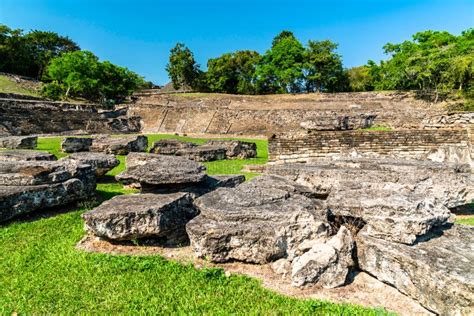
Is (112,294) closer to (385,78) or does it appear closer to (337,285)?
(337,285)

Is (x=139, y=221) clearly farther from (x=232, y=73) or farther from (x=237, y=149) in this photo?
(x=232, y=73)

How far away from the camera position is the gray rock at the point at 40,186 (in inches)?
188

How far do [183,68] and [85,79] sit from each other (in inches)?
788

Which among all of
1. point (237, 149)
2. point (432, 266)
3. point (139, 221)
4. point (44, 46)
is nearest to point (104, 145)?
point (237, 149)

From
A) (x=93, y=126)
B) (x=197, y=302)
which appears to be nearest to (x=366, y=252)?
(x=197, y=302)

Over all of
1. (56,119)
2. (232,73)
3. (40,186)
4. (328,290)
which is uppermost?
(232,73)

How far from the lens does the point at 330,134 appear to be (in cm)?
977

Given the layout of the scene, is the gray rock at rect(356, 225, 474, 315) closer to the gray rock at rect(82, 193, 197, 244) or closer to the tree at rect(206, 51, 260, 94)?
the gray rock at rect(82, 193, 197, 244)

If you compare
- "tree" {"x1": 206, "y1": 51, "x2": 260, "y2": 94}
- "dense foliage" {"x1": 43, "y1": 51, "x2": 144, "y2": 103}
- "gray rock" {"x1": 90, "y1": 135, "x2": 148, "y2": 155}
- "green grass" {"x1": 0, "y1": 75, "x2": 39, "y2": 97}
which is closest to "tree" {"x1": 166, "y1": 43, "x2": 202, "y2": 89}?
"tree" {"x1": 206, "y1": 51, "x2": 260, "y2": 94}

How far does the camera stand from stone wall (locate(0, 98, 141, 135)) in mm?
20719

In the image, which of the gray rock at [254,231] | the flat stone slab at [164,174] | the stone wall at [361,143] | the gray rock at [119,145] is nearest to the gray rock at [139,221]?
the gray rock at [254,231]

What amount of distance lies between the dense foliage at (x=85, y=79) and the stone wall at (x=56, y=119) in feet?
21.9

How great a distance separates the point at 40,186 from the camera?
16.8ft

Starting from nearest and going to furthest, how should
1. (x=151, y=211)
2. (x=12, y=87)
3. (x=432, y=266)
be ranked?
(x=432, y=266), (x=151, y=211), (x=12, y=87)
